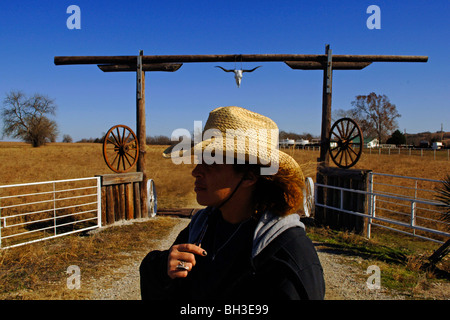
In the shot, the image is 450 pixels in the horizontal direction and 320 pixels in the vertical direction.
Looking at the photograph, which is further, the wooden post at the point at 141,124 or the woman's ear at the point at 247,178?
the wooden post at the point at 141,124

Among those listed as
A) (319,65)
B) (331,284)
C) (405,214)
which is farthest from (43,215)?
(405,214)

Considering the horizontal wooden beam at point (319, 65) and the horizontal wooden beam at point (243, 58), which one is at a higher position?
the horizontal wooden beam at point (243, 58)

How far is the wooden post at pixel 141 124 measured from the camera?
7.97 meters

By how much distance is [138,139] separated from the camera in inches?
317

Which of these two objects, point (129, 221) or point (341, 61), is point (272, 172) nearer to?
point (129, 221)

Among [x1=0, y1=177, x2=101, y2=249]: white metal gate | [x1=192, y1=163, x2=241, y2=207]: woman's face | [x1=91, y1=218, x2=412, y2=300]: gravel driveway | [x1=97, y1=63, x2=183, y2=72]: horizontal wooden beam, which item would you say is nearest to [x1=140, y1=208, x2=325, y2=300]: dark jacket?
[x1=192, y1=163, x2=241, y2=207]: woman's face

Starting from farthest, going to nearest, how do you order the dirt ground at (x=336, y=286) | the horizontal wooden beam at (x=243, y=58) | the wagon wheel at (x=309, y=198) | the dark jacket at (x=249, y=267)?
1. the horizontal wooden beam at (x=243, y=58)
2. the wagon wheel at (x=309, y=198)
3. the dirt ground at (x=336, y=286)
4. the dark jacket at (x=249, y=267)

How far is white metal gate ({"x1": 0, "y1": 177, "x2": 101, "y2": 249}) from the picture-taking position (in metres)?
6.25

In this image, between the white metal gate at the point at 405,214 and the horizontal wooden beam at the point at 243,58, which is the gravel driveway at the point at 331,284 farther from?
the horizontal wooden beam at the point at 243,58

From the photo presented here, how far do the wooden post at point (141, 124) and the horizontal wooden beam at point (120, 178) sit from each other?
22 centimetres

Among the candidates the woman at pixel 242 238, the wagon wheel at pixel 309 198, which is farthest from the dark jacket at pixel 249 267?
the wagon wheel at pixel 309 198

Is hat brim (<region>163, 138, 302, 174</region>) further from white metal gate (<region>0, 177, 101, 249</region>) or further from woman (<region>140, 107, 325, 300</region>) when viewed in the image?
white metal gate (<region>0, 177, 101, 249</region>)

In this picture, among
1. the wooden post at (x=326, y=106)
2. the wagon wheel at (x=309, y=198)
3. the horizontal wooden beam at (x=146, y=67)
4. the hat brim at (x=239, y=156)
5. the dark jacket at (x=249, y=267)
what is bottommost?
the wagon wheel at (x=309, y=198)

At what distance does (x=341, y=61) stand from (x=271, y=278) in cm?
792
